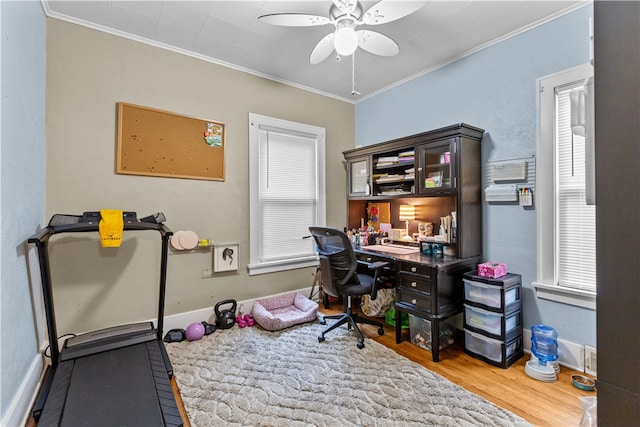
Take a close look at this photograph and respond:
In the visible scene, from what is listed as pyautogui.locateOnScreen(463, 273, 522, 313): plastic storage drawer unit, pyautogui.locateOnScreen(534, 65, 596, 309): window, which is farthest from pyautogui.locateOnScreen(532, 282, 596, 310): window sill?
pyautogui.locateOnScreen(463, 273, 522, 313): plastic storage drawer unit

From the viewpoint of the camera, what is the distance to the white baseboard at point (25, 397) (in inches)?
57.5

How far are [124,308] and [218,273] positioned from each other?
0.84 metres

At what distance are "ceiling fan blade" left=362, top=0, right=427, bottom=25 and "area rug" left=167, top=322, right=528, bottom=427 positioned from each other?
7.83ft

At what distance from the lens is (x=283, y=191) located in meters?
3.50

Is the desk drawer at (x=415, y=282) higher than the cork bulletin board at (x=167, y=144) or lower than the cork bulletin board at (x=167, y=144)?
lower

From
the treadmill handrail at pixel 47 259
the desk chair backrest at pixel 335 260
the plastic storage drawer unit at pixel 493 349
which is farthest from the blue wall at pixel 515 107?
the treadmill handrail at pixel 47 259

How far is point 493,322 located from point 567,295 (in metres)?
0.59

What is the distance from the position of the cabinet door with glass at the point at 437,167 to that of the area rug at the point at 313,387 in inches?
60.2

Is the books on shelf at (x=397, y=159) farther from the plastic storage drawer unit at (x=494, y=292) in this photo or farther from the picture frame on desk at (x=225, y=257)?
the picture frame on desk at (x=225, y=257)

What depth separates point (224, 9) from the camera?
222 cm

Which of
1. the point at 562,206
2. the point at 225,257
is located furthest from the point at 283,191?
the point at 562,206

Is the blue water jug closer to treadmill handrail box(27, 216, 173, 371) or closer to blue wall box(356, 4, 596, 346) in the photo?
blue wall box(356, 4, 596, 346)

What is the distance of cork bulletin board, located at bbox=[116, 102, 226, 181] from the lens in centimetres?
254

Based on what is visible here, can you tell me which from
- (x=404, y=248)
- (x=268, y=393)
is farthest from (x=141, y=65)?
(x=404, y=248)
